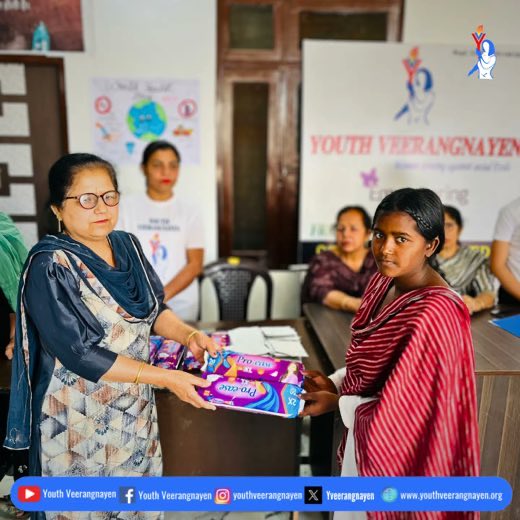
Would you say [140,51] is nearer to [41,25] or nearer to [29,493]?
[41,25]

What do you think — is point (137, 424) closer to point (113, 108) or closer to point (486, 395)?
point (486, 395)

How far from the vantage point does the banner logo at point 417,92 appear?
3.31 metres

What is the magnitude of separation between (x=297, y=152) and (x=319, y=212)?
20.1 inches

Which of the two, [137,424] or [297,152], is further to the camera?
[297,152]

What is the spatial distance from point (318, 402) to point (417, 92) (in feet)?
A: 8.89

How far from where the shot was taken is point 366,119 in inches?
133

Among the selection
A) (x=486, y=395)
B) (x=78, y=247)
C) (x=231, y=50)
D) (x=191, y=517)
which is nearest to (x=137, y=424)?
(x=78, y=247)

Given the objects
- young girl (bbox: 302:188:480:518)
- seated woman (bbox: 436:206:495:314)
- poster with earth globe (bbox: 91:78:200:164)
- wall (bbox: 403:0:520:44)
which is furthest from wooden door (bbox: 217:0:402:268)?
young girl (bbox: 302:188:480:518)

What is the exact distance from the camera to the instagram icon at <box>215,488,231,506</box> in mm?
1173

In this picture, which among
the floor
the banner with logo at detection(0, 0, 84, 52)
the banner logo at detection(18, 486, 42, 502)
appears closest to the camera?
Answer: the banner logo at detection(18, 486, 42, 502)

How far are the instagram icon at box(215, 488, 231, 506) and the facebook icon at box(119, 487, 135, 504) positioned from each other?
233 millimetres

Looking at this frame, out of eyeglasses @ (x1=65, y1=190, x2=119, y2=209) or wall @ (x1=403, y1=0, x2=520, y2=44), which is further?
wall @ (x1=403, y1=0, x2=520, y2=44)

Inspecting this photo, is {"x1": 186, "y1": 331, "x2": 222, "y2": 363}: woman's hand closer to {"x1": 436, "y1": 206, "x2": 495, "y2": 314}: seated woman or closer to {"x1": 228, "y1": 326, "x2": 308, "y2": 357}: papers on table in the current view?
{"x1": 228, "y1": 326, "x2": 308, "y2": 357}: papers on table

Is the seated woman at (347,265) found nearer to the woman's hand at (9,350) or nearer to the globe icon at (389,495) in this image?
the globe icon at (389,495)
